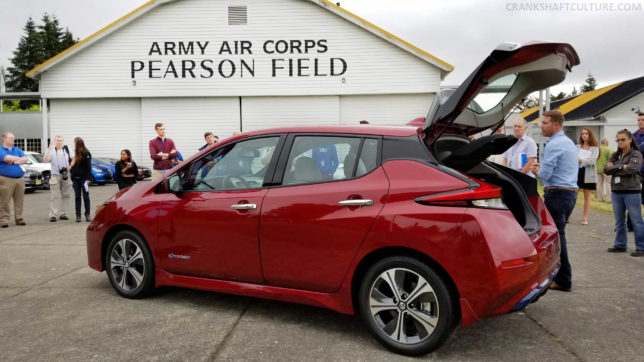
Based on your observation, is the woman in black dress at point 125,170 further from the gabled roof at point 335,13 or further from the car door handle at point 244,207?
the gabled roof at point 335,13

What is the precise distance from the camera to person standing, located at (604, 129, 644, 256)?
638 centimetres

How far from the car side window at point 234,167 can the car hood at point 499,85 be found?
4.37ft

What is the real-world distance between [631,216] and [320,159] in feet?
16.6

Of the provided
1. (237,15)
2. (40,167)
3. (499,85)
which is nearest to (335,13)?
(237,15)

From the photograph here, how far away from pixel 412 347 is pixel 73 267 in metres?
4.51

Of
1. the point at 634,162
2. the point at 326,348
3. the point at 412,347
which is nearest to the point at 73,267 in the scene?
the point at 326,348

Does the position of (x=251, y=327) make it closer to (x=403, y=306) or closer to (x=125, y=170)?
(x=403, y=306)

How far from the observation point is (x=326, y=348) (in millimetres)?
3365

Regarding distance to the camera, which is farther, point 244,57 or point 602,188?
point 244,57

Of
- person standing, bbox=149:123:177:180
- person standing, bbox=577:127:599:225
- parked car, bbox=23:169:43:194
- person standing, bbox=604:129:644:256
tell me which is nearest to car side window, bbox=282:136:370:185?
person standing, bbox=604:129:644:256

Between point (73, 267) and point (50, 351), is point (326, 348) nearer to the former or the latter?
point (50, 351)

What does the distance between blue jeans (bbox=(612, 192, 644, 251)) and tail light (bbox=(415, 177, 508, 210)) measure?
4424mm

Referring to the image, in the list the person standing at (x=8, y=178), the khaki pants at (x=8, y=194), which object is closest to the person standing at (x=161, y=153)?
the person standing at (x=8, y=178)

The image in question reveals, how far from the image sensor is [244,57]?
20781 mm
